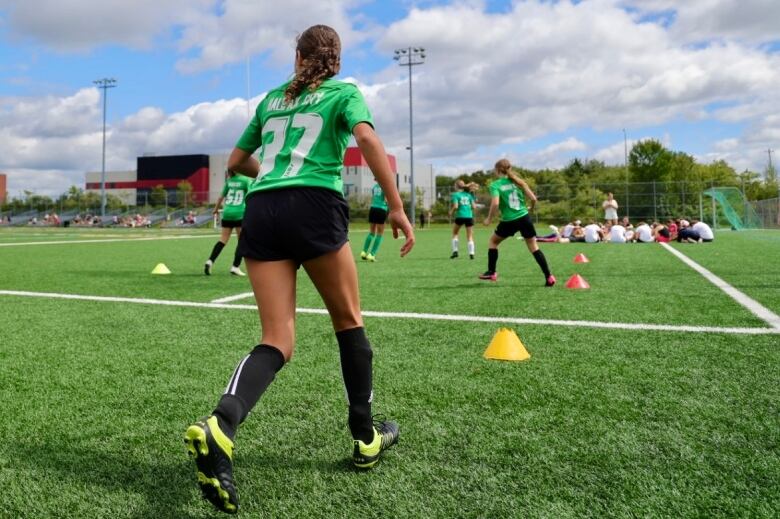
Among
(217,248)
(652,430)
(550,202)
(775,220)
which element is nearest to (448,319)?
(652,430)

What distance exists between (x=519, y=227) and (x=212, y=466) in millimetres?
7665

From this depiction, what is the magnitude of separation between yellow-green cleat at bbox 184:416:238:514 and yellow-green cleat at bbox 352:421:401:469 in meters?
0.61

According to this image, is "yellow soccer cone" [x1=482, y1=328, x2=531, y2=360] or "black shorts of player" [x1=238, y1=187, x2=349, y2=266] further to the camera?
"yellow soccer cone" [x1=482, y1=328, x2=531, y2=360]

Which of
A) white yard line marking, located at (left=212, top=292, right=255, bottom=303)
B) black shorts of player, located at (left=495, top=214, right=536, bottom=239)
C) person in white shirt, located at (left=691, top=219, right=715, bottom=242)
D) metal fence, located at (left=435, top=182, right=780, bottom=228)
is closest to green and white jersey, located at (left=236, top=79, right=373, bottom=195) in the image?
white yard line marking, located at (left=212, top=292, right=255, bottom=303)

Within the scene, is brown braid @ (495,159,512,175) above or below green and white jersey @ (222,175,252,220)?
above

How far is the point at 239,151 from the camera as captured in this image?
292 centimetres

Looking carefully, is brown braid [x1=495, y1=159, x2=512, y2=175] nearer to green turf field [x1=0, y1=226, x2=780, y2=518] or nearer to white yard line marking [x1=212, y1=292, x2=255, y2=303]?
green turf field [x1=0, y1=226, x2=780, y2=518]

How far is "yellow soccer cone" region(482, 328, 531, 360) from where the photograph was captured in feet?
14.2

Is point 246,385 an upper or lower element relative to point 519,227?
lower

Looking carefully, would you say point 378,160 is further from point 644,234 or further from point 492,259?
point 644,234

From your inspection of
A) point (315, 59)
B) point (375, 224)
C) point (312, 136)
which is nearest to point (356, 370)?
point (312, 136)

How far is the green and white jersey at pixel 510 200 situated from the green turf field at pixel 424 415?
2.97 m

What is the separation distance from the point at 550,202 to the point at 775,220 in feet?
49.1

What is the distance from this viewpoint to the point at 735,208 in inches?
1478
